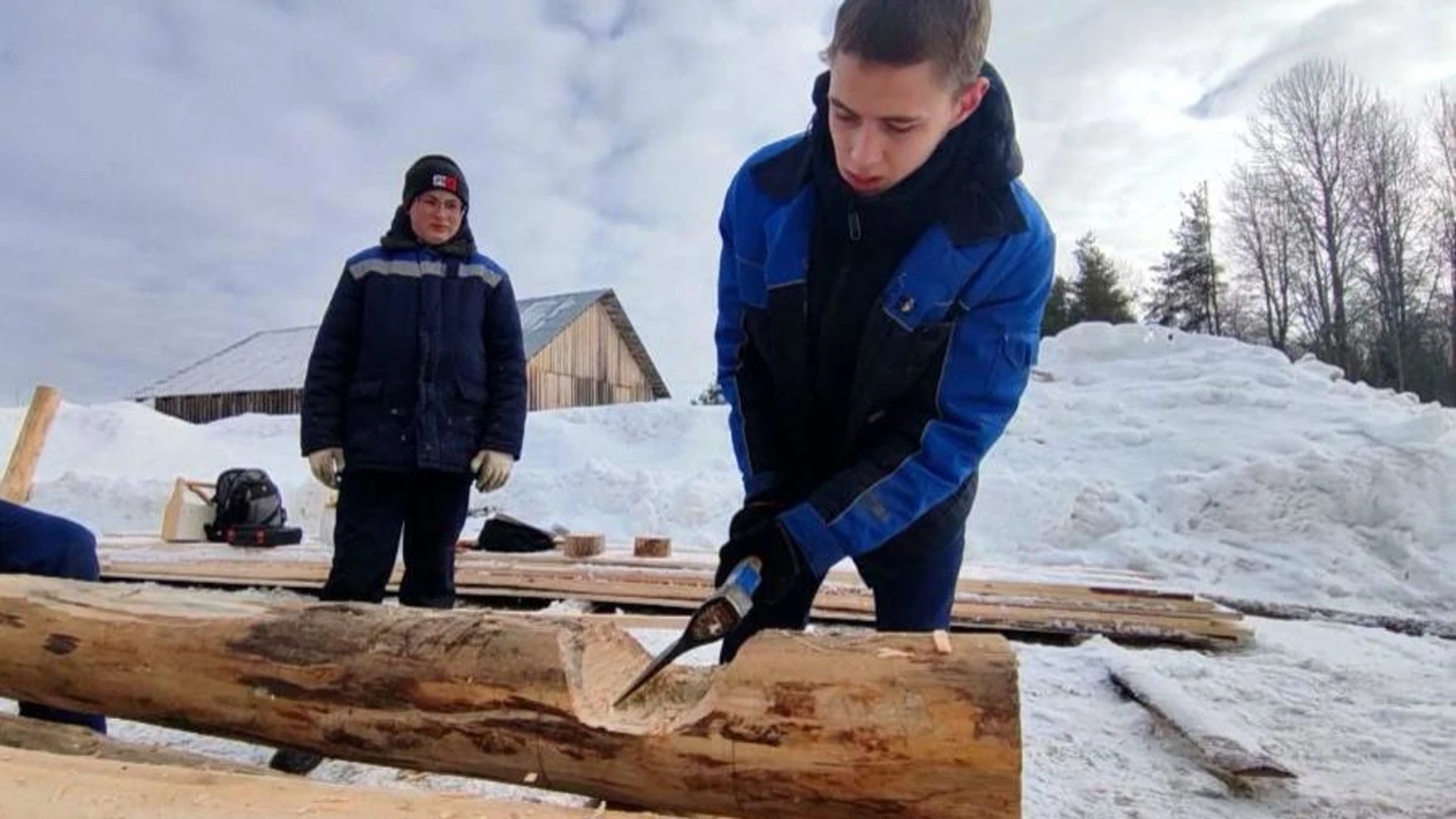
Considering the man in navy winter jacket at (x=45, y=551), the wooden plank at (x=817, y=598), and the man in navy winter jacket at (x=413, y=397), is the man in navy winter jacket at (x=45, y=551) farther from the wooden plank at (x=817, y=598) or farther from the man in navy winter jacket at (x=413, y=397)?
the wooden plank at (x=817, y=598)

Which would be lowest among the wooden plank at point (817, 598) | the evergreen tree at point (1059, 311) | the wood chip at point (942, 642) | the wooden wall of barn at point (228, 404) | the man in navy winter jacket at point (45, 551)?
the wooden plank at point (817, 598)

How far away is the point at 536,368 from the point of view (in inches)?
845

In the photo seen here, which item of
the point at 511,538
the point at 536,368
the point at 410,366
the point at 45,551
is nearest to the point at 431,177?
the point at 410,366

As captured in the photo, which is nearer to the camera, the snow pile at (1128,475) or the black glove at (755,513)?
the black glove at (755,513)

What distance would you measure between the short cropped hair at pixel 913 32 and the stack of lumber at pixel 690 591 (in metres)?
2.92

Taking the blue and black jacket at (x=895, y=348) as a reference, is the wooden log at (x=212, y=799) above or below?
below

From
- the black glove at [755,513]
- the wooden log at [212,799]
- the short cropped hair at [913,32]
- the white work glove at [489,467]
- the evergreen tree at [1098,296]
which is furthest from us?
the evergreen tree at [1098,296]

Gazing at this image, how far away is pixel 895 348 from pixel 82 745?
5.62 feet

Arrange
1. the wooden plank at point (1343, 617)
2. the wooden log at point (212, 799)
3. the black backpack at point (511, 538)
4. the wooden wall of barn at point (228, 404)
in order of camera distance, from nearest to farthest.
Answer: the wooden log at point (212, 799) < the wooden plank at point (1343, 617) < the black backpack at point (511, 538) < the wooden wall of barn at point (228, 404)

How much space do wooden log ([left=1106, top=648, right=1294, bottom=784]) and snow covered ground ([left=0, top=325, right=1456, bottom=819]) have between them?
0.06 metres

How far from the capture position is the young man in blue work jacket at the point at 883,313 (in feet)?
4.93

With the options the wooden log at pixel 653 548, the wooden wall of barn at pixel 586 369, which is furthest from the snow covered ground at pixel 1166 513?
the wooden wall of barn at pixel 586 369

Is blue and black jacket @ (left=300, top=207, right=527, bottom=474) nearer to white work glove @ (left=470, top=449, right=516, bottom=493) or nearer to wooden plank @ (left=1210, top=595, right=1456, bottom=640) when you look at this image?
white work glove @ (left=470, top=449, right=516, bottom=493)

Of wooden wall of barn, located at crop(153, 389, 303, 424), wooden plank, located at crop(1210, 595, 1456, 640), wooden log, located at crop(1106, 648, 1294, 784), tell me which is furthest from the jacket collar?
wooden wall of barn, located at crop(153, 389, 303, 424)
